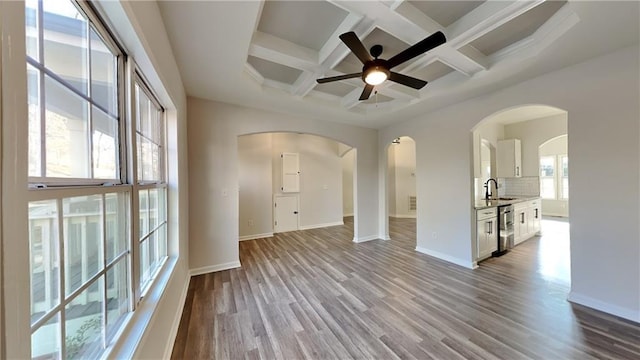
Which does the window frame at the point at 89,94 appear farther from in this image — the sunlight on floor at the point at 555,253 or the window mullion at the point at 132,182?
the sunlight on floor at the point at 555,253

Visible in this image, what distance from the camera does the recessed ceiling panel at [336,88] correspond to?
3312mm

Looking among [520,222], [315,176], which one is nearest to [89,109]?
[315,176]

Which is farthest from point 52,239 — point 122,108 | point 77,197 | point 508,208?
point 508,208

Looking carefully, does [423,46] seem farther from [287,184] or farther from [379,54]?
[287,184]

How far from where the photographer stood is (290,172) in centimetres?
618

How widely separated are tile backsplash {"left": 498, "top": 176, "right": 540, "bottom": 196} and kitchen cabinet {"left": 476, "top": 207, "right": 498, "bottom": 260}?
9.57 ft

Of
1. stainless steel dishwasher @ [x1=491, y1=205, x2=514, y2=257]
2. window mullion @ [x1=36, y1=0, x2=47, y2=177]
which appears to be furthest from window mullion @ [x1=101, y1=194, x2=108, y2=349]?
stainless steel dishwasher @ [x1=491, y1=205, x2=514, y2=257]

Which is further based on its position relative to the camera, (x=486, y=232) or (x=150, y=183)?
(x=486, y=232)

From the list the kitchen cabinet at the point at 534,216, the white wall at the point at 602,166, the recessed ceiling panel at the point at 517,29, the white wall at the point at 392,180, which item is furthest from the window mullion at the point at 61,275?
the white wall at the point at 392,180

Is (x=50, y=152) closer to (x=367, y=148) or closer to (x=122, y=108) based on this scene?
(x=122, y=108)

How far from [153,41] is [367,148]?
4.33m

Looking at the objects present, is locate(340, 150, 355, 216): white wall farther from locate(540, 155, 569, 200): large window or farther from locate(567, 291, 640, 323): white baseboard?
locate(540, 155, 569, 200): large window

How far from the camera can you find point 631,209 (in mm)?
2154

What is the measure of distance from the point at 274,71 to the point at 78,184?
101 inches
